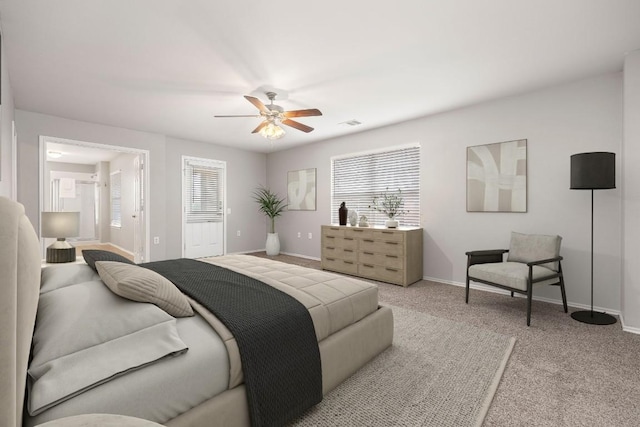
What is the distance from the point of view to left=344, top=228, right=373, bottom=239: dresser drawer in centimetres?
466

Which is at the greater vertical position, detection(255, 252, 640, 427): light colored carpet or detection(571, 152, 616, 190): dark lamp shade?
detection(571, 152, 616, 190): dark lamp shade

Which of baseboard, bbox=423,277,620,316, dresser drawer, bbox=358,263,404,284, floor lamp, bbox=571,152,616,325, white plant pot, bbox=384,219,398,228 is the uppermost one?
floor lamp, bbox=571,152,616,325

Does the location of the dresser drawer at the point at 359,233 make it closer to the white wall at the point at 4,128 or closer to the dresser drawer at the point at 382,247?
the dresser drawer at the point at 382,247

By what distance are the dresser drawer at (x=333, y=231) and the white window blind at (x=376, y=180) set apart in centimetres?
67

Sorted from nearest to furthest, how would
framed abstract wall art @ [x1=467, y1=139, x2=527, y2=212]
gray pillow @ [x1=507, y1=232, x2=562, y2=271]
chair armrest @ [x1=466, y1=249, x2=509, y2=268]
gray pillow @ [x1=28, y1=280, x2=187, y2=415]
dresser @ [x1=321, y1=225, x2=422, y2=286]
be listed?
gray pillow @ [x1=28, y1=280, x2=187, y2=415]
gray pillow @ [x1=507, y1=232, x2=562, y2=271]
chair armrest @ [x1=466, y1=249, x2=509, y2=268]
framed abstract wall art @ [x1=467, y1=139, x2=527, y2=212]
dresser @ [x1=321, y1=225, x2=422, y2=286]

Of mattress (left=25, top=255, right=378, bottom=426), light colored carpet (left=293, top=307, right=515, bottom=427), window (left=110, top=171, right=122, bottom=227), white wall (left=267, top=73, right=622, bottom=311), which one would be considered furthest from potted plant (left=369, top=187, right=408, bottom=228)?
window (left=110, top=171, right=122, bottom=227)

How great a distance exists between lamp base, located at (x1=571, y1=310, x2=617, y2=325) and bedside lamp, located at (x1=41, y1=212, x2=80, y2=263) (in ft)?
17.3

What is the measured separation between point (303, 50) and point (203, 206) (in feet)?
14.9

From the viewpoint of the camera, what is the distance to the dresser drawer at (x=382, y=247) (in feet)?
A: 14.0

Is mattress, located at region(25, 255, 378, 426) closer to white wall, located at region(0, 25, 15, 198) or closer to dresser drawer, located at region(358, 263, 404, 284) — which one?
white wall, located at region(0, 25, 15, 198)

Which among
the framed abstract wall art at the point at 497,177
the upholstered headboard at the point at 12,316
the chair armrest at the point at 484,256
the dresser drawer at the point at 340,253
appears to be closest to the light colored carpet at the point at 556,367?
the chair armrest at the point at 484,256

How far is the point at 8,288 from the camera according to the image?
74 centimetres

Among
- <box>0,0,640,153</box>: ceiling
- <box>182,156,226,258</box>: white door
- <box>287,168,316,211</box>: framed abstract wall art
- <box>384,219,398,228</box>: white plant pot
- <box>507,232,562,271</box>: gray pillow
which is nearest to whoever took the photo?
<box>0,0,640,153</box>: ceiling

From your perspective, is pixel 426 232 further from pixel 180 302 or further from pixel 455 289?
pixel 180 302
